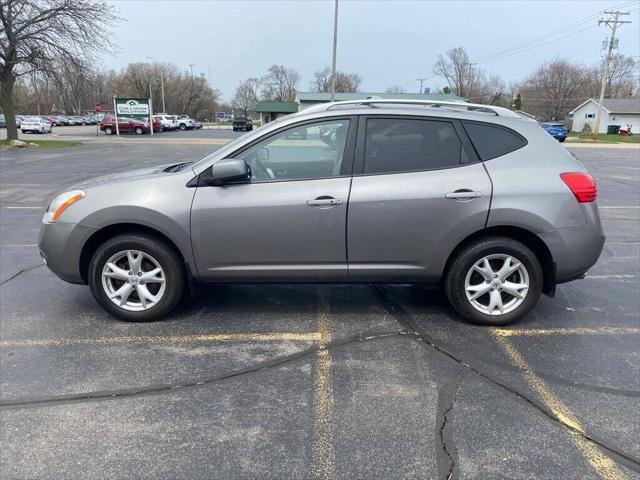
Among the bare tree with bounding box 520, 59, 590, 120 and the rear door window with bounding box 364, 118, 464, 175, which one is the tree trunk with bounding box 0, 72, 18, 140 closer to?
the rear door window with bounding box 364, 118, 464, 175

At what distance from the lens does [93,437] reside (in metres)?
2.72

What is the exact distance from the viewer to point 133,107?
42156 mm

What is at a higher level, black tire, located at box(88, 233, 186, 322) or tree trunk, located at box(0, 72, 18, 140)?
tree trunk, located at box(0, 72, 18, 140)

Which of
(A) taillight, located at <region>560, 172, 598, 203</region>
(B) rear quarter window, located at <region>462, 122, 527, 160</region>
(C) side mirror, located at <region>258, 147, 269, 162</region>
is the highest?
(B) rear quarter window, located at <region>462, 122, 527, 160</region>

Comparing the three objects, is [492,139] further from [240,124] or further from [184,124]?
[184,124]

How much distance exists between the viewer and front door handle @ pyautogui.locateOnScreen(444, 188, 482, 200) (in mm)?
3920

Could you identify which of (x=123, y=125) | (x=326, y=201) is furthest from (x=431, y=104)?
(x=123, y=125)

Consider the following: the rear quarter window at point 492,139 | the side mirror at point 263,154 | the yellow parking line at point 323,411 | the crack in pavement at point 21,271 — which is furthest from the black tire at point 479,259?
the crack in pavement at point 21,271

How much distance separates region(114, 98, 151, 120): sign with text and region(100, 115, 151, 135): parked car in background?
5.97ft

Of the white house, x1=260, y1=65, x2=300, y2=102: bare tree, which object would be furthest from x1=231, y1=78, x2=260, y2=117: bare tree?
the white house

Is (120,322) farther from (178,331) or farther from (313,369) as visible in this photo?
(313,369)

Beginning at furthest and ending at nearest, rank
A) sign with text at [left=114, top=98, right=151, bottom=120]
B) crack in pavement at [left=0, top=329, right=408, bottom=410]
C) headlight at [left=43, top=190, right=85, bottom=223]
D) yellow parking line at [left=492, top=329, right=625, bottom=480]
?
sign with text at [left=114, top=98, right=151, bottom=120] → headlight at [left=43, top=190, right=85, bottom=223] → crack in pavement at [left=0, top=329, right=408, bottom=410] → yellow parking line at [left=492, top=329, right=625, bottom=480]

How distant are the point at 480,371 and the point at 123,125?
47173 millimetres

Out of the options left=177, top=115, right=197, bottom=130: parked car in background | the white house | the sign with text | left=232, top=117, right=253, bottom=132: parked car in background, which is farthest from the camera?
the white house
